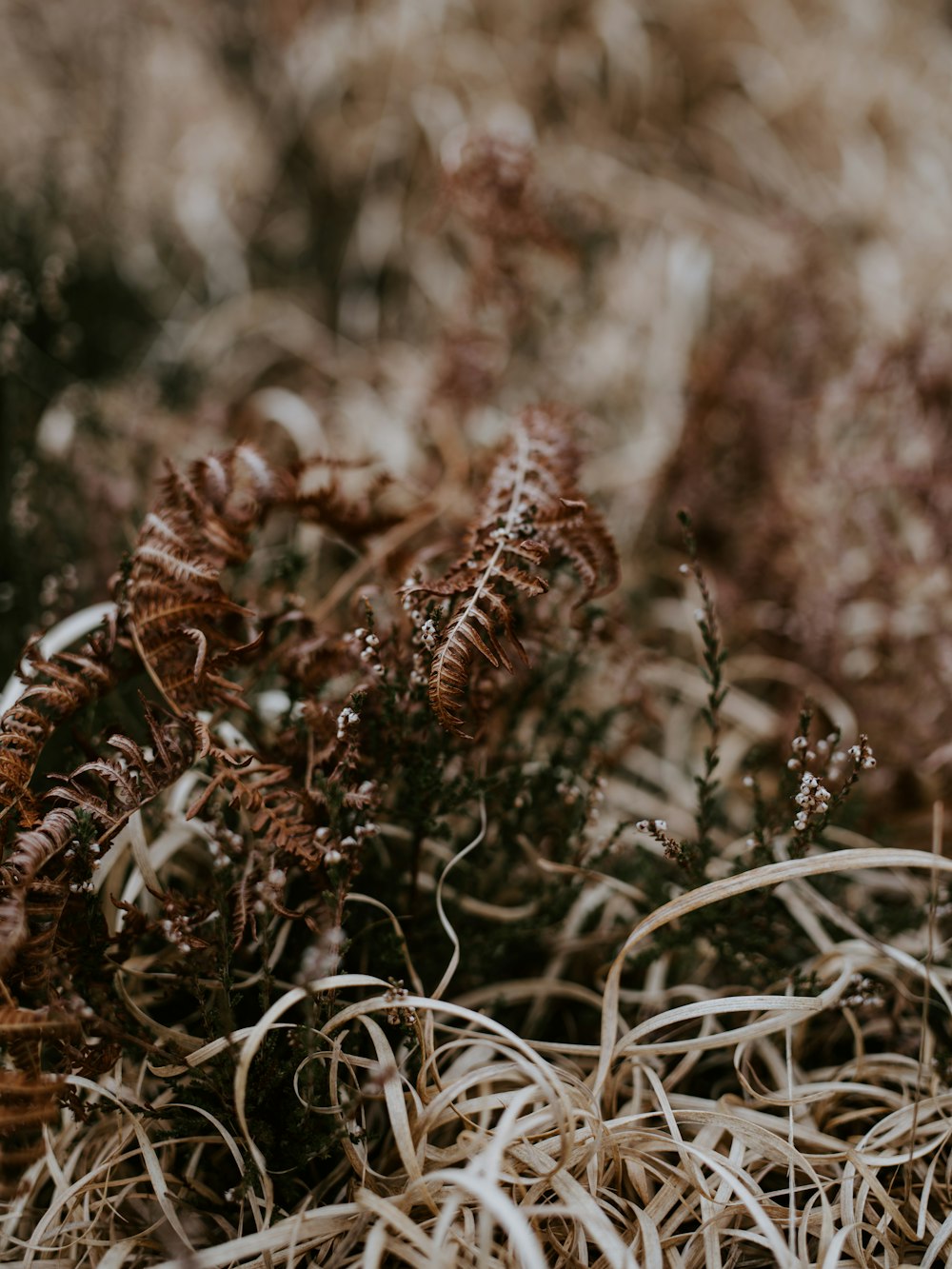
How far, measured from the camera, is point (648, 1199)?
1285 millimetres

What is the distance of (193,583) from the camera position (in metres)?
1.37

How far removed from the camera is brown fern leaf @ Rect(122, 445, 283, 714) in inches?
52.1

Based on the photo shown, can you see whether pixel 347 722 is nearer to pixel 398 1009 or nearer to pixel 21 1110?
pixel 398 1009

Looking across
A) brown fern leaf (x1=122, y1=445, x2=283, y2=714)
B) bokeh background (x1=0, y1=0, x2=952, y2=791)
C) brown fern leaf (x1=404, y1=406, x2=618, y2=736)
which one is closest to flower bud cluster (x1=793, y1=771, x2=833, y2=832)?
brown fern leaf (x1=404, y1=406, x2=618, y2=736)

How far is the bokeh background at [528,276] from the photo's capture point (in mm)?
2195

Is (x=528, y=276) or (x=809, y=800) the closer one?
(x=809, y=800)

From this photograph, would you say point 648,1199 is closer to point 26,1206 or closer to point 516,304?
point 26,1206

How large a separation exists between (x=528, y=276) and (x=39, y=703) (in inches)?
72.7

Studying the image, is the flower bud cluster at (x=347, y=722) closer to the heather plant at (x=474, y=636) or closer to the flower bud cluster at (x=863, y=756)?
the heather plant at (x=474, y=636)

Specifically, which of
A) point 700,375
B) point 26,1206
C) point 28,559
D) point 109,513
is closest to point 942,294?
point 700,375

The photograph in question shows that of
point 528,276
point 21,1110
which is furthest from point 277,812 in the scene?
point 528,276

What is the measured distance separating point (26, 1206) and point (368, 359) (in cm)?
236

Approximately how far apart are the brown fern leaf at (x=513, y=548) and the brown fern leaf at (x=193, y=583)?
12.2 inches

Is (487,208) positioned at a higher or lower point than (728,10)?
lower
